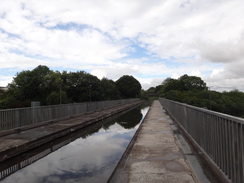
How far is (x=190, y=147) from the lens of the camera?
6.53 metres

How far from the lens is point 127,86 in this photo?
96.4m

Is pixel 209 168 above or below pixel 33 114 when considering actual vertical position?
below

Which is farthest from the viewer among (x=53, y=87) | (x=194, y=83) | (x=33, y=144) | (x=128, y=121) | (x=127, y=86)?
(x=194, y=83)

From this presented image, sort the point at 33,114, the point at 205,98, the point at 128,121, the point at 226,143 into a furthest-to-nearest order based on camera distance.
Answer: the point at 205,98 → the point at 128,121 → the point at 33,114 → the point at 226,143

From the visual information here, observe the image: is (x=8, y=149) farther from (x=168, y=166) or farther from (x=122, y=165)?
(x=168, y=166)

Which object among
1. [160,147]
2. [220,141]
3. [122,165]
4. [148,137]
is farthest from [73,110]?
[220,141]

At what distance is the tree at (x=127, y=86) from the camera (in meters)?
96.2

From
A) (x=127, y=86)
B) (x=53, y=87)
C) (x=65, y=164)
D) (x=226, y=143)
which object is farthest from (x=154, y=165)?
(x=127, y=86)

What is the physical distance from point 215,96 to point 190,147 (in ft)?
241

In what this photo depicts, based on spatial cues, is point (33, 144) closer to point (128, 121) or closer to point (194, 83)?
point (128, 121)

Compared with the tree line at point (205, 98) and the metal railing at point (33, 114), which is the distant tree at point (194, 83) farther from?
the metal railing at point (33, 114)

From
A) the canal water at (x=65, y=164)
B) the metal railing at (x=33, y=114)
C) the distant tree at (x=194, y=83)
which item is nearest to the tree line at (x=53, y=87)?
the metal railing at (x=33, y=114)

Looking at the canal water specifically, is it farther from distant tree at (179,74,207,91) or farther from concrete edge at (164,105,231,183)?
distant tree at (179,74,207,91)

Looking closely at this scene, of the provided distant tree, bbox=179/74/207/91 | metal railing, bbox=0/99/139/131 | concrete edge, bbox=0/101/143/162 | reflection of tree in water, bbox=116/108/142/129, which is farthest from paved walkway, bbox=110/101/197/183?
distant tree, bbox=179/74/207/91
